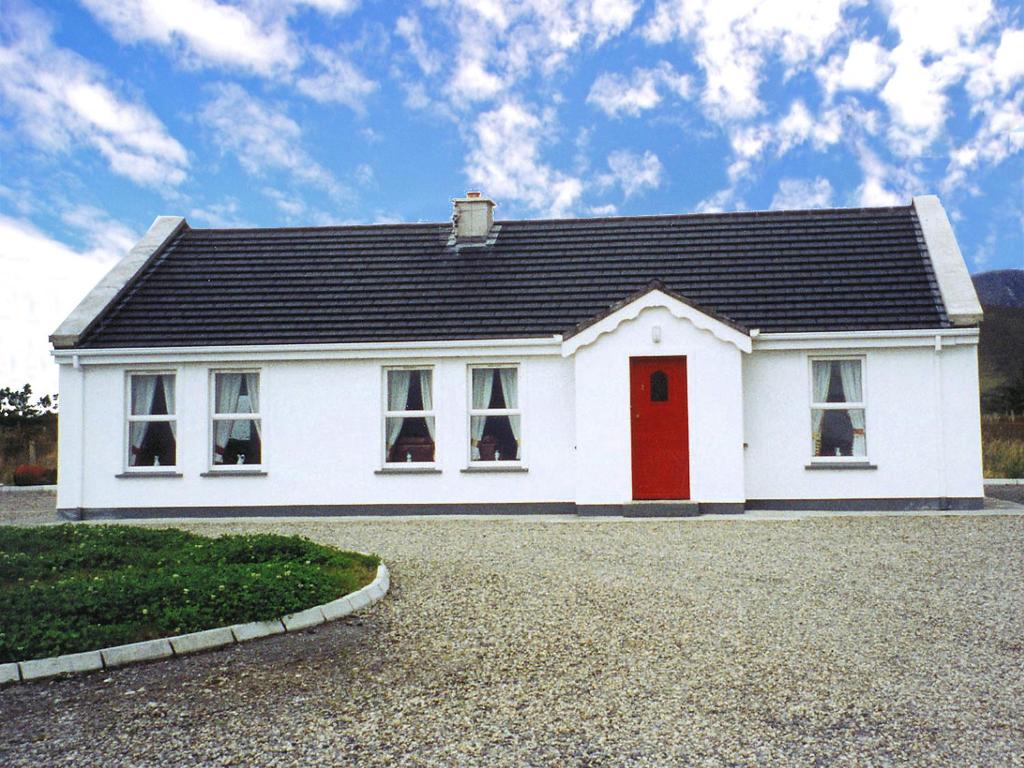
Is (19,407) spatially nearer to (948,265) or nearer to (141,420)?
(141,420)

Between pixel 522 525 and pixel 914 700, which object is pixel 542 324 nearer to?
pixel 522 525

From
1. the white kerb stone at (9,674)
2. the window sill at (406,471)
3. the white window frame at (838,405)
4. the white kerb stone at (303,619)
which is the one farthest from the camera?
the window sill at (406,471)

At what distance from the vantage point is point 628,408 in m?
14.8

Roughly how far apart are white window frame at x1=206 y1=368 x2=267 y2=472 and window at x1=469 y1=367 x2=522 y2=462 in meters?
3.66

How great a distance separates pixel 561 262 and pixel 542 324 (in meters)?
2.03

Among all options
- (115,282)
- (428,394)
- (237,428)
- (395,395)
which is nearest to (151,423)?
(237,428)

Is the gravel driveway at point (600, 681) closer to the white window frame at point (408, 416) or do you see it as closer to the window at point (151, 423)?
the white window frame at point (408, 416)

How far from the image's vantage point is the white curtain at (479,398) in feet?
51.6

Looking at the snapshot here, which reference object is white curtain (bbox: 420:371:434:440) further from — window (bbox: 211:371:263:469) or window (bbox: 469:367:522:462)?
window (bbox: 211:371:263:469)

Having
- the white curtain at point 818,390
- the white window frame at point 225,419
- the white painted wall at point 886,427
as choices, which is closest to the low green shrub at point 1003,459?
the white painted wall at point 886,427

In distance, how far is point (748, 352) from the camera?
47.9 feet

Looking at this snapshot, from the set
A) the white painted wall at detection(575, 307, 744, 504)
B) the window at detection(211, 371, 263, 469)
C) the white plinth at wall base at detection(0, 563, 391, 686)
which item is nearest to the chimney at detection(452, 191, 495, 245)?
the white painted wall at detection(575, 307, 744, 504)

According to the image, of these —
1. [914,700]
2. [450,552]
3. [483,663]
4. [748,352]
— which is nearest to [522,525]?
[450,552]

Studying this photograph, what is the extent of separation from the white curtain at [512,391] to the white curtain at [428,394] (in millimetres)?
1228
